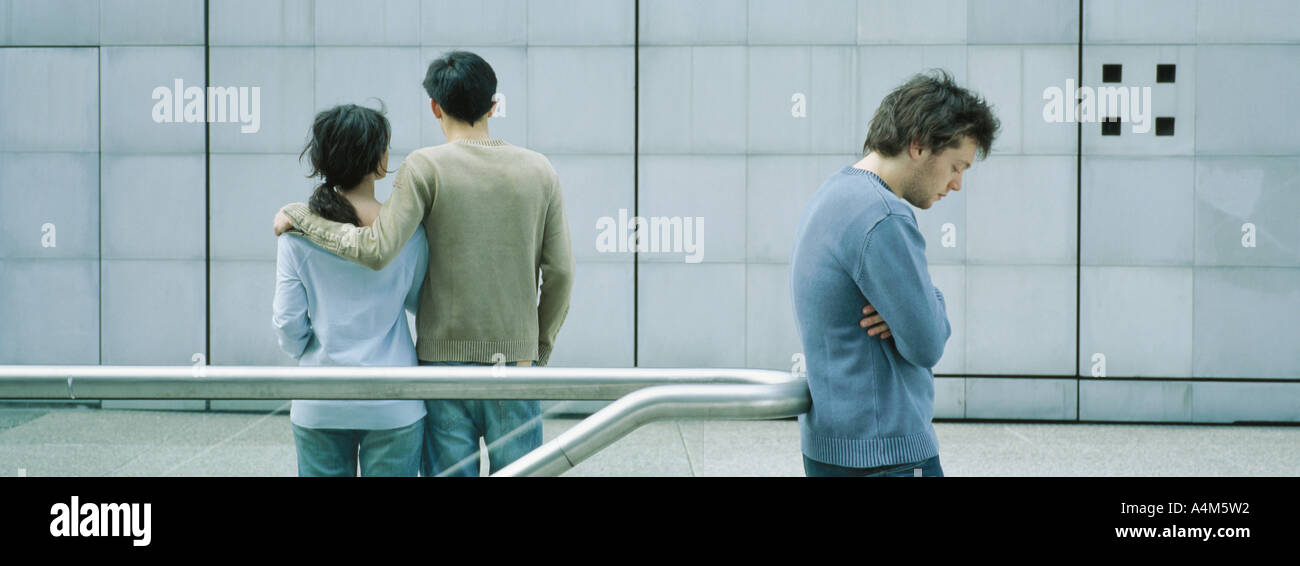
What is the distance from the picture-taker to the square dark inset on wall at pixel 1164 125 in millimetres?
7590

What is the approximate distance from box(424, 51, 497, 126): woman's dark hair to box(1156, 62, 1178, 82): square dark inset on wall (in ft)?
19.9

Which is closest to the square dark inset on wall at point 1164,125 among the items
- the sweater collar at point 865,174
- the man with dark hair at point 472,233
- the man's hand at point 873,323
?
the man with dark hair at point 472,233

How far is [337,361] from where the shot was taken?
108 inches

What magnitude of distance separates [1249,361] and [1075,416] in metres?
1.27

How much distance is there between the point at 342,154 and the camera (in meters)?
2.77

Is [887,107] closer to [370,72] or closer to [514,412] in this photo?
[514,412]

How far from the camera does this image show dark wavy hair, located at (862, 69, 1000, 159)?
88.0 inches

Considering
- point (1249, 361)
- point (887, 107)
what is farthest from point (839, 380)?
point (1249, 361)

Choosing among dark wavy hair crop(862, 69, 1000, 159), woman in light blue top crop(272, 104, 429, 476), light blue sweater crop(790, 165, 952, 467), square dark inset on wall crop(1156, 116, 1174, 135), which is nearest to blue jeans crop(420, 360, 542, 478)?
woman in light blue top crop(272, 104, 429, 476)

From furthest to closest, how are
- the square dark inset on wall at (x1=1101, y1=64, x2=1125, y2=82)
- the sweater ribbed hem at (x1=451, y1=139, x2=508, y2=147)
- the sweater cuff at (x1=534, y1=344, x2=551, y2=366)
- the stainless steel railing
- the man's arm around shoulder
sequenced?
1. the square dark inset on wall at (x1=1101, y1=64, x2=1125, y2=82)
2. the sweater cuff at (x1=534, y1=344, x2=551, y2=366)
3. the sweater ribbed hem at (x1=451, y1=139, x2=508, y2=147)
4. the man's arm around shoulder
5. the stainless steel railing

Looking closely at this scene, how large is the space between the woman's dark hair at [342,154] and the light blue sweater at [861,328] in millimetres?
1174

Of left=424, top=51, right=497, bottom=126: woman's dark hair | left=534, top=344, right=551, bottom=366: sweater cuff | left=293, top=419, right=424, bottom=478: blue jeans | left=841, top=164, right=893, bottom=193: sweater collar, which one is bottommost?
left=293, top=419, right=424, bottom=478: blue jeans

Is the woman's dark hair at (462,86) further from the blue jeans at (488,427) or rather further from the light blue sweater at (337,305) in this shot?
the blue jeans at (488,427)

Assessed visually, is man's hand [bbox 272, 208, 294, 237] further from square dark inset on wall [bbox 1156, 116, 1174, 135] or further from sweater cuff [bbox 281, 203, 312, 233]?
square dark inset on wall [bbox 1156, 116, 1174, 135]
